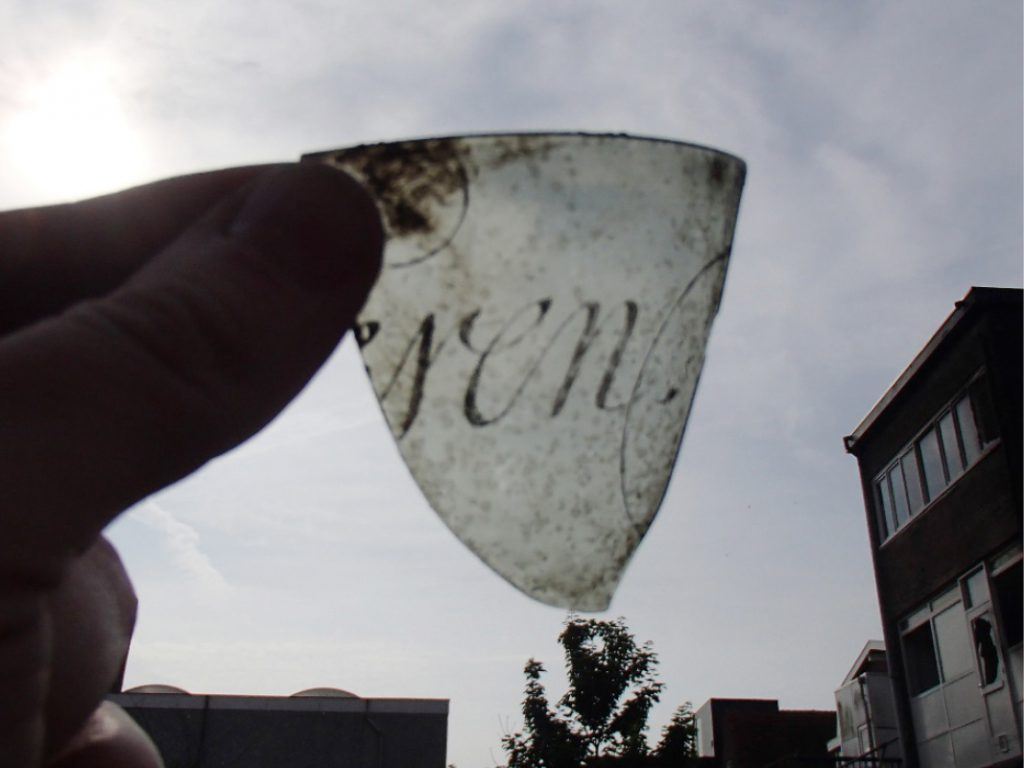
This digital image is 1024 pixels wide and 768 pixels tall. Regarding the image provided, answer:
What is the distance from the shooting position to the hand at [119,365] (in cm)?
89

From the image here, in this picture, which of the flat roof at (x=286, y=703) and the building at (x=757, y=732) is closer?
the flat roof at (x=286, y=703)

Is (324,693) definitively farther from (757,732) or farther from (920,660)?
(757,732)

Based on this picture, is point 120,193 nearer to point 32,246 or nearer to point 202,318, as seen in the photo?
point 32,246

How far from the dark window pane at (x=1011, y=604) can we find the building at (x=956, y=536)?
0.01 meters

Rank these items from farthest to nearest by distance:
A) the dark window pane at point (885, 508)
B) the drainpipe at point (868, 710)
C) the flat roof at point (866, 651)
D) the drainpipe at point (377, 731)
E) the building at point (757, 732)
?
the building at point (757, 732)
the flat roof at point (866, 651)
the drainpipe at point (377, 731)
the drainpipe at point (868, 710)
the dark window pane at point (885, 508)

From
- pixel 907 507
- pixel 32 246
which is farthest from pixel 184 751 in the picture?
pixel 32 246

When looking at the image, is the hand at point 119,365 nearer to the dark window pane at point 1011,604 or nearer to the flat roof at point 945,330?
the dark window pane at point 1011,604

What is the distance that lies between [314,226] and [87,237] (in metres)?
0.35

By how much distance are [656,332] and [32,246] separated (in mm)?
938

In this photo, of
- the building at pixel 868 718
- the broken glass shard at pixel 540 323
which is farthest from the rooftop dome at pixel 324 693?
the broken glass shard at pixel 540 323

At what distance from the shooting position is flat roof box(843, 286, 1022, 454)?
435 inches

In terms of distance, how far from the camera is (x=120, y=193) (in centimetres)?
128

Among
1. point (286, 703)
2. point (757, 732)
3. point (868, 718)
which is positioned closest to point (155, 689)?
point (286, 703)

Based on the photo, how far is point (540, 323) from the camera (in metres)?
1.36
